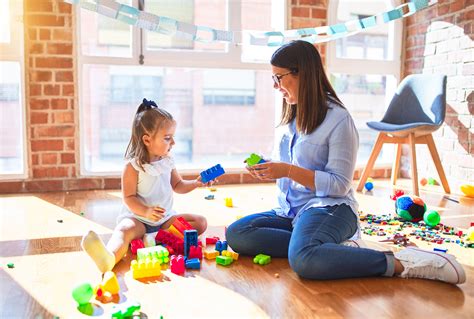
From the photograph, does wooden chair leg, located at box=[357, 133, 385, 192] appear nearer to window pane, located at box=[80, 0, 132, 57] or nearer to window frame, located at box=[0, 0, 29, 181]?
window pane, located at box=[80, 0, 132, 57]

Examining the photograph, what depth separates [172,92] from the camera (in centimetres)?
396

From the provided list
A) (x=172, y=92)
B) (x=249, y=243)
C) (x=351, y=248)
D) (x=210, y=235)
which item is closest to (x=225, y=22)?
(x=172, y=92)

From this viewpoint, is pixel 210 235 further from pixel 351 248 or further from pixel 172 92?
pixel 172 92

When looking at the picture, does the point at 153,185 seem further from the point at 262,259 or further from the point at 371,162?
the point at 371,162

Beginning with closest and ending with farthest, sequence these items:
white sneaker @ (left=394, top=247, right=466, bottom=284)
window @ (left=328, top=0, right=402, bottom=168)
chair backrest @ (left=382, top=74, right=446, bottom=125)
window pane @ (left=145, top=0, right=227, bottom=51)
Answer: white sneaker @ (left=394, top=247, right=466, bottom=284), chair backrest @ (left=382, top=74, right=446, bottom=125), window pane @ (left=145, top=0, right=227, bottom=51), window @ (left=328, top=0, right=402, bottom=168)

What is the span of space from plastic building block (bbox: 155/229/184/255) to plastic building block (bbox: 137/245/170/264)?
100 millimetres

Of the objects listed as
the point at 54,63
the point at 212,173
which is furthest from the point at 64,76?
the point at 212,173

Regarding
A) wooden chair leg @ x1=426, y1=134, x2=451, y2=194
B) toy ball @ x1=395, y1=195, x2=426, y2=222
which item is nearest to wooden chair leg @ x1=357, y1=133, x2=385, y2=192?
wooden chair leg @ x1=426, y1=134, x2=451, y2=194

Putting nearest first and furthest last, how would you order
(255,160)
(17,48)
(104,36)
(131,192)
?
(255,160) → (131,192) → (17,48) → (104,36)

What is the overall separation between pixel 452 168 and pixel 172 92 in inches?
83.9

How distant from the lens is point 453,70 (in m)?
3.52

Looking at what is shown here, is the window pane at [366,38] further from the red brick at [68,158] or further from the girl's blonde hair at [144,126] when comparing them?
the girl's blonde hair at [144,126]

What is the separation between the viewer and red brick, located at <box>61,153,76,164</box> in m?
3.34

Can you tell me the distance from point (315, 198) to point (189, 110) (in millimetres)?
2643
